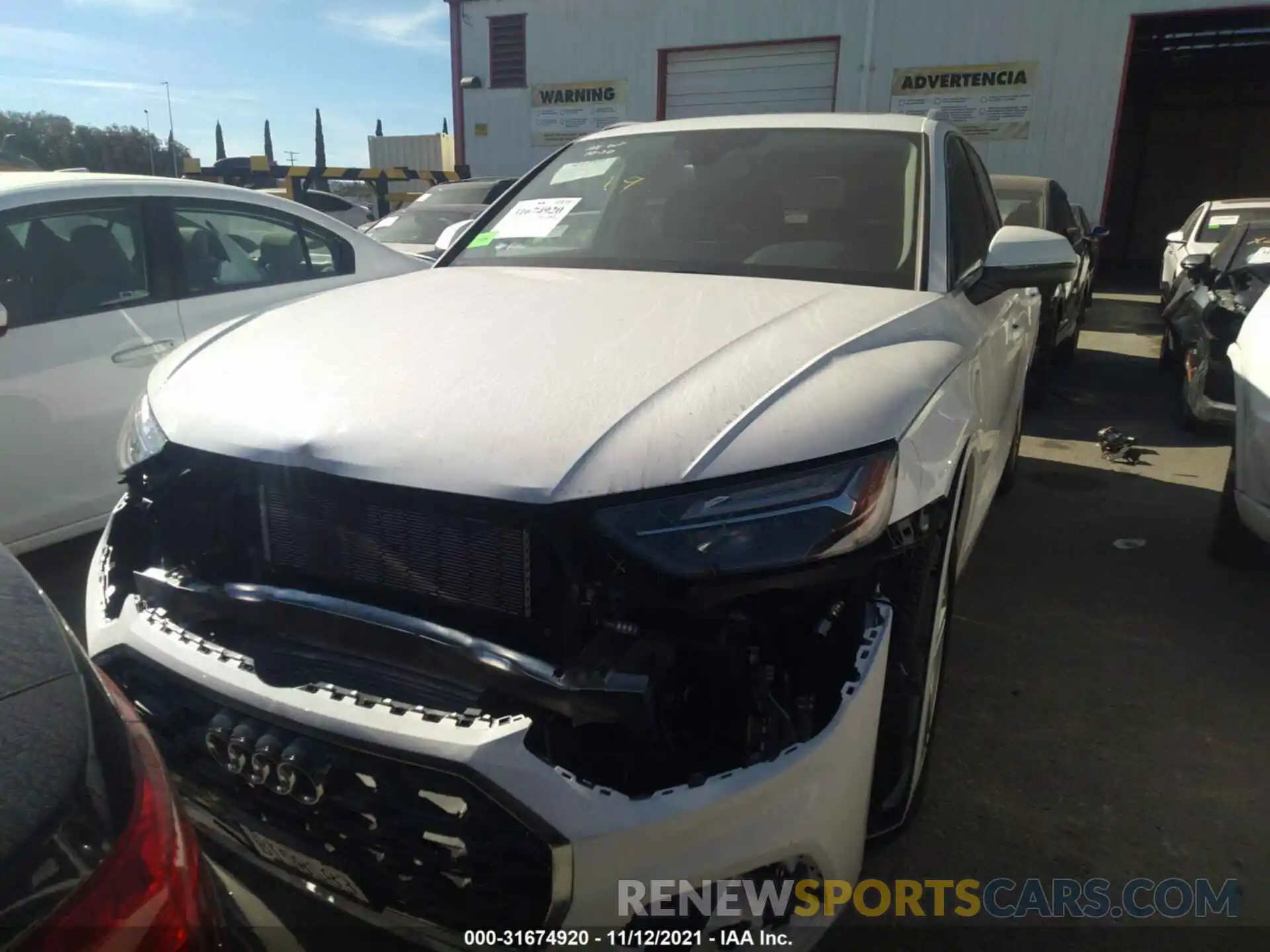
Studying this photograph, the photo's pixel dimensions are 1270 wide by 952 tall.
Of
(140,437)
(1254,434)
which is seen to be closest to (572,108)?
(1254,434)

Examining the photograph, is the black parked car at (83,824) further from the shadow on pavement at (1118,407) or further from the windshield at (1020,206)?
the windshield at (1020,206)

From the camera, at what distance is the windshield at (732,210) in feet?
8.80

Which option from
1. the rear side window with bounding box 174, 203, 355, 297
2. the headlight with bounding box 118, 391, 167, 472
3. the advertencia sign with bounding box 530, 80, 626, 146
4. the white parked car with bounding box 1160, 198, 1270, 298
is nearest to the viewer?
the headlight with bounding box 118, 391, 167, 472

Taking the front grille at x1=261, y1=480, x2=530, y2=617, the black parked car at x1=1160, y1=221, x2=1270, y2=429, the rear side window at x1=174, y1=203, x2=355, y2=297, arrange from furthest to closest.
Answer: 1. the black parked car at x1=1160, y1=221, x2=1270, y2=429
2. the rear side window at x1=174, y1=203, x2=355, y2=297
3. the front grille at x1=261, y1=480, x2=530, y2=617

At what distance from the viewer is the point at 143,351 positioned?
12.1 feet

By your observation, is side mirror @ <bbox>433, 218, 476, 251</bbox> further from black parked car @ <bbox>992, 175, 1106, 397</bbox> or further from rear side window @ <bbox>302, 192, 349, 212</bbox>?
rear side window @ <bbox>302, 192, 349, 212</bbox>

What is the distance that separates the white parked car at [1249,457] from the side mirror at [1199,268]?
2.98m

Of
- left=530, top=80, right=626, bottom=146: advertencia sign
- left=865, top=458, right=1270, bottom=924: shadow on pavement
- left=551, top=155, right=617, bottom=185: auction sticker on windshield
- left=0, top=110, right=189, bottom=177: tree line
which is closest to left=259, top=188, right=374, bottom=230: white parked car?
left=0, top=110, right=189, bottom=177: tree line

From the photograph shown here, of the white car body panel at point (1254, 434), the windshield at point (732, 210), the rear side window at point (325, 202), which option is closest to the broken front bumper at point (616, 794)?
the windshield at point (732, 210)

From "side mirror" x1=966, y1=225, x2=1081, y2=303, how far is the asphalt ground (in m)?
1.25

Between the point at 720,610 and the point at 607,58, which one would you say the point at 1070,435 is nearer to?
the point at 720,610

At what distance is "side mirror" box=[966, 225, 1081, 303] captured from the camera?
2.62m

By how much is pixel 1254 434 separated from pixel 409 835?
3304mm

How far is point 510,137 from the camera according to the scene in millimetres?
16547
